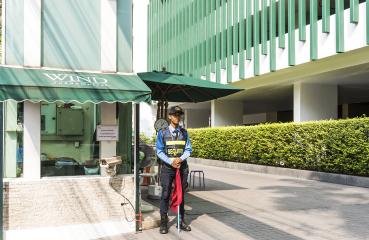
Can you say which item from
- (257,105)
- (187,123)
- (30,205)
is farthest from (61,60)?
(187,123)

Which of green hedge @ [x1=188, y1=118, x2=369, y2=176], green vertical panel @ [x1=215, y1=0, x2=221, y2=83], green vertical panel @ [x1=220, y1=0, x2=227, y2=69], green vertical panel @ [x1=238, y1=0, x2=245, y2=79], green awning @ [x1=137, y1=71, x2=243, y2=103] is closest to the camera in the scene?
green awning @ [x1=137, y1=71, x2=243, y2=103]

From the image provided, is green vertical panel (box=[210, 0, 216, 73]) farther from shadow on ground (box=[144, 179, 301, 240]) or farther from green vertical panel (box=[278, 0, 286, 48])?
shadow on ground (box=[144, 179, 301, 240])

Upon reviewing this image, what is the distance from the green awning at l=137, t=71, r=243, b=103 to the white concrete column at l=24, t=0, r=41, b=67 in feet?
7.67

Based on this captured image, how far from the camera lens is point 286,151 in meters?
16.5

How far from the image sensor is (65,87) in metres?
6.21

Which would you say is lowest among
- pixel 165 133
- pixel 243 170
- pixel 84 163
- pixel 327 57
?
pixel 243 170

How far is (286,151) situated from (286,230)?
9.69 m

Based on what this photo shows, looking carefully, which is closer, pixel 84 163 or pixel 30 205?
pixel 30 205

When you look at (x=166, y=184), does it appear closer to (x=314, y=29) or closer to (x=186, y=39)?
(x=314, y=29)

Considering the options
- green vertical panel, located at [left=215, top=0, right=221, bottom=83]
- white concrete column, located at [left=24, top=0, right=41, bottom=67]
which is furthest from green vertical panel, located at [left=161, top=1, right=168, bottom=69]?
white concrete column, located at [left=24, top=0, right=41, bottom=67]

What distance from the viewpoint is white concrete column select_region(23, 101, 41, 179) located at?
6562 mm

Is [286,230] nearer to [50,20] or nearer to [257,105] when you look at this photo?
[50,20]

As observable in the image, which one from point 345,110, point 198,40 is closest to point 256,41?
point 198,40

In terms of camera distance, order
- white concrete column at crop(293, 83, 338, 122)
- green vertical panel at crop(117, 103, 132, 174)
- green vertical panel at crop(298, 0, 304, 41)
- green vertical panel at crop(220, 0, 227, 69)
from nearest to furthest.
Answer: green vertical panel at crop(117, 103, 132, 174), green vertical panel at crop(298, 0, 304, 41), white concrete column at crop(293, 83, 338, 122), green vertical panel at crop(220, 0, 227, 69)
